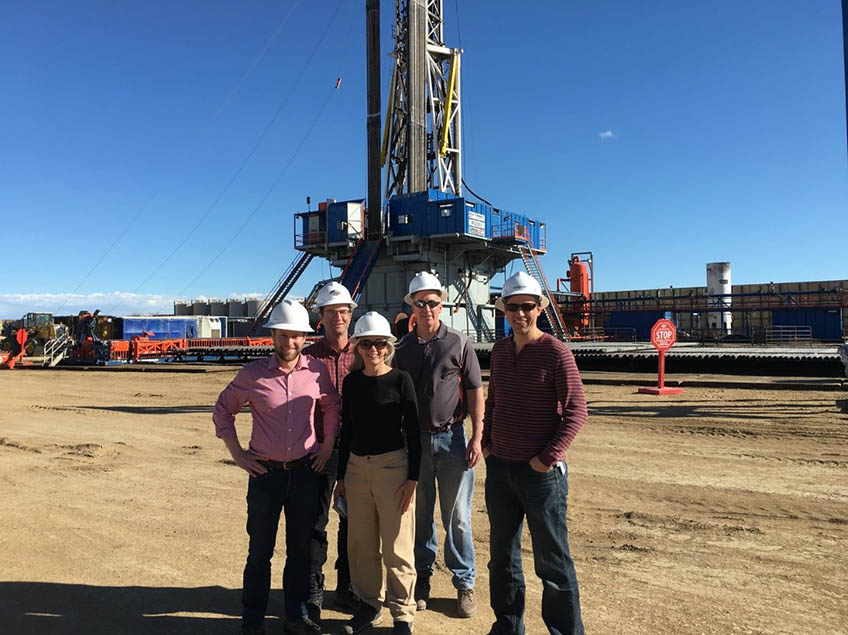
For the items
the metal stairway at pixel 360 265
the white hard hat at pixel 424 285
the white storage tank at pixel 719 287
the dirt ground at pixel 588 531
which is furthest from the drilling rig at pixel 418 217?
the white hard hat at pixel 424 285

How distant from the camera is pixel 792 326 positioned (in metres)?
33.8

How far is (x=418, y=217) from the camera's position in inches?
1249

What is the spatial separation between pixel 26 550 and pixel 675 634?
470 cm

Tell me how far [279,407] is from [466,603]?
165 cm

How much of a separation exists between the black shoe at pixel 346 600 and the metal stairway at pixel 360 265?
2790 cm

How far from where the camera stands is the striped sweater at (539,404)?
3.16 m

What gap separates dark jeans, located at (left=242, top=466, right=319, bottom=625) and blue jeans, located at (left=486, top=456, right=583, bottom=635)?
1043 mm

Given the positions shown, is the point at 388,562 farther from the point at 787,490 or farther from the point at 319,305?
the point at 787,490

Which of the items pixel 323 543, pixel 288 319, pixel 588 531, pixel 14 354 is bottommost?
pixel 588 531

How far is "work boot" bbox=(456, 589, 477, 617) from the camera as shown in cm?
387

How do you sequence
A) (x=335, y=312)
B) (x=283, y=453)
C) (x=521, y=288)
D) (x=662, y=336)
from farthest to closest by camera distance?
(x=662, y=336), (x=335, y=312), (x=283, y=453), (x=521, y=288)

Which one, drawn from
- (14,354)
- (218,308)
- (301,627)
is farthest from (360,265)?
(218,308)

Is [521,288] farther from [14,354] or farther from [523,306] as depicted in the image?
[14,354]

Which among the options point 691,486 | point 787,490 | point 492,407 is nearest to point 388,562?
point 492,407
